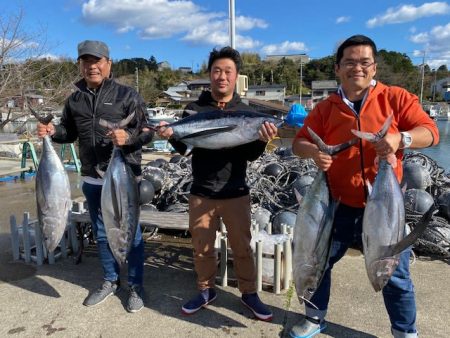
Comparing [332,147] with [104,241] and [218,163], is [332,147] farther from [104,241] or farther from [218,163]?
[104,241]

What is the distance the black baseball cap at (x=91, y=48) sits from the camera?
3.09 meters

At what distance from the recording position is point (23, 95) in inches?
488

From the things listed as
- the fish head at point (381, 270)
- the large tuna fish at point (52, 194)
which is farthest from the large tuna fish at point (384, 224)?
the large tuna fish at point (52, 194)

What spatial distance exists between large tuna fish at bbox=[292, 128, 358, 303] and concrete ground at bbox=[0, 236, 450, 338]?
0.88 m

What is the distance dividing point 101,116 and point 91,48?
22.3 inches

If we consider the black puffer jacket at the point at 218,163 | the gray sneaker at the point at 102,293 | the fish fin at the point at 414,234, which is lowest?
the gray sneaker at the point at 102,293

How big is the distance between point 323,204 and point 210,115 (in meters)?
1.06

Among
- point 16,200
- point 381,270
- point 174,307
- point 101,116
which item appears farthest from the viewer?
point 16,200

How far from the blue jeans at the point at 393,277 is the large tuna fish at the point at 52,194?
211 centimetres

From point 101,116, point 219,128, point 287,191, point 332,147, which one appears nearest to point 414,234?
point 332,147

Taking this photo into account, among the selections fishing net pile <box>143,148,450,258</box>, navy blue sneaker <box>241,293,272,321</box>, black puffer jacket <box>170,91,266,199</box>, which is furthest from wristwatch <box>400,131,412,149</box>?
fishing net pile <box>143,148,450,258</box>

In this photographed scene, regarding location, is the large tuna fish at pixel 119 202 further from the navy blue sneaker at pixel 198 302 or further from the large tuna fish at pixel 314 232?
the large tuna fish at pixel 314 232

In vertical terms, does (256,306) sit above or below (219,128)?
below

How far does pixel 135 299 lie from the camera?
3.42 meters
